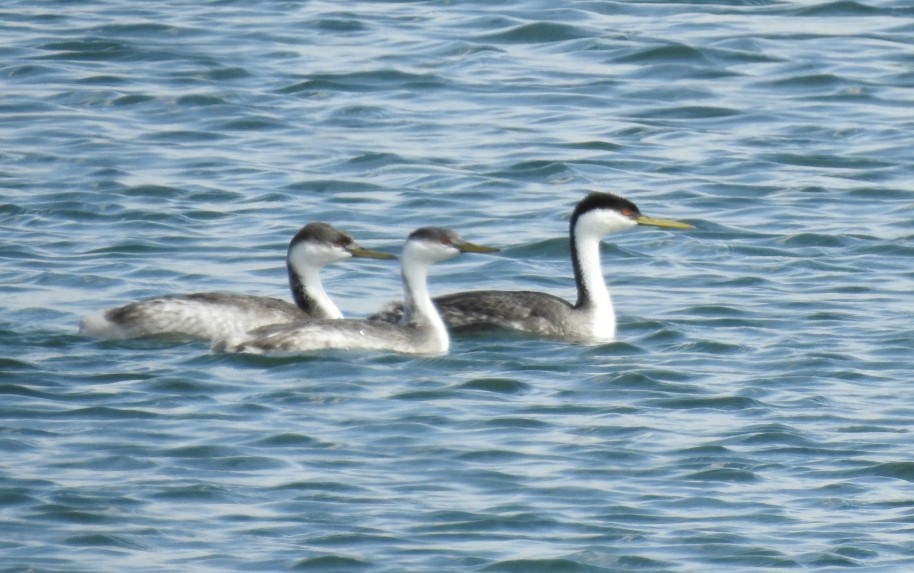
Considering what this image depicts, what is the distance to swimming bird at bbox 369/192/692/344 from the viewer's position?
14.5m

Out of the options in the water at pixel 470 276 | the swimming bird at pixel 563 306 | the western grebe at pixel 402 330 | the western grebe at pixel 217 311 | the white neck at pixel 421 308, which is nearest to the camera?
the water at pixel 470 276

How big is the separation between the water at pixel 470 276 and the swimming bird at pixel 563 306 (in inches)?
7.1

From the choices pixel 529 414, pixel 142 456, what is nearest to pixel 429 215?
pixel 529 414

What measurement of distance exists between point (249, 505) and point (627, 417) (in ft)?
8.36

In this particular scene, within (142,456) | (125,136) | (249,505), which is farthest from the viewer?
(125,136)

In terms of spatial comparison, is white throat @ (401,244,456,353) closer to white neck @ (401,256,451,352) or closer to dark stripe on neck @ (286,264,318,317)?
white neck @ (401,256,451,352)

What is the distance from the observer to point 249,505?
35.2 ft

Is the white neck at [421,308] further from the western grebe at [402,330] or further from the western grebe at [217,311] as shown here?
the western grebe at [217,311]

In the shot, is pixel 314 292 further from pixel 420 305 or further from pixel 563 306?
pixel 563 306

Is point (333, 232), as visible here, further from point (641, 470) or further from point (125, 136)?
A: point (125, 136)

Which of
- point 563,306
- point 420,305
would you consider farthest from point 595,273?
point 420,305

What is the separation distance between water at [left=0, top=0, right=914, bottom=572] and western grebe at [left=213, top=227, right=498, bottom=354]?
0.10 meters

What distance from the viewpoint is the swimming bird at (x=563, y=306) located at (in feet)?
47.4

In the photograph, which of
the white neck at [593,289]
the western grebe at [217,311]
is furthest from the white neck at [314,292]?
the white neck at [593,289]
